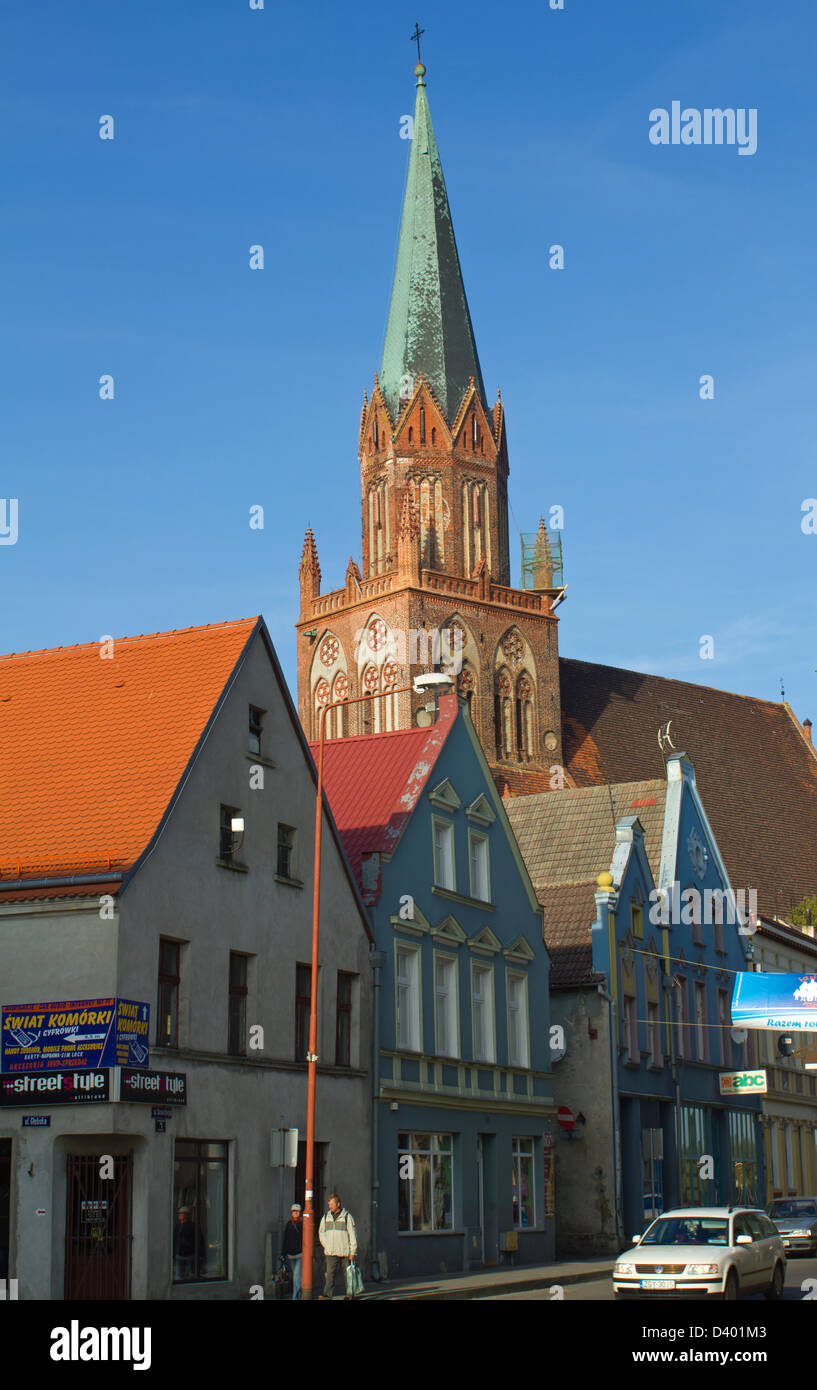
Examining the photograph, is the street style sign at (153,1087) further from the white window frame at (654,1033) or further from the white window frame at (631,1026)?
the white window frame at (654,1033)

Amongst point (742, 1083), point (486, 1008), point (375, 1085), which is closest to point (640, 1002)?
point (742, 1083)

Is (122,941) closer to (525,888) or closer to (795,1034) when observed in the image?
(525,888)

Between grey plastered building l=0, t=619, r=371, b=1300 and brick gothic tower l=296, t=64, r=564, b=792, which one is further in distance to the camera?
brick gothic tower l=296, t=64, r=564, b=792

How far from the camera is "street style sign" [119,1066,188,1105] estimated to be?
24641mm

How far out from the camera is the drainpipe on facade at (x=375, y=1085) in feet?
102

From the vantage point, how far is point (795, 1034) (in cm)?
6034

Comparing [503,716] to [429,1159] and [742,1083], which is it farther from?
[429,1159]

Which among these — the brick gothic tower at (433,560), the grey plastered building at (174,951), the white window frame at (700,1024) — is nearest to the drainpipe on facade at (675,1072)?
the white window frame at (700,1024)

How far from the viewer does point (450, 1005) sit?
35531mm

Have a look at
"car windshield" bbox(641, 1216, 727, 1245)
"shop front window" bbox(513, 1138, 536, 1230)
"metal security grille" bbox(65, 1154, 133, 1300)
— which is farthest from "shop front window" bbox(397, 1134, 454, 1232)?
"car windshield" bbox(641, 1216, 727, 1245)

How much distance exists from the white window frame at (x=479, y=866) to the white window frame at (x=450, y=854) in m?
0.92

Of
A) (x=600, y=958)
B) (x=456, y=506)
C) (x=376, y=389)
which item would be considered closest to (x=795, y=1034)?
(x=600, y=958)

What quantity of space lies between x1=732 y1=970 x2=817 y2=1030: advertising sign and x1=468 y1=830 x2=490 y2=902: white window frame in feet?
29.8

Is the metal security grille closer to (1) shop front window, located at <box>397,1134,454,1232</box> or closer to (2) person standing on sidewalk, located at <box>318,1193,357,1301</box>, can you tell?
(2) person standing on sidewalk, located at <box>318,1193,357,1301</box>
